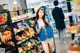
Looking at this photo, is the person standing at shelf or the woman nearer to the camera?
the woman

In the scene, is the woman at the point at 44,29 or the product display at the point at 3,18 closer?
the product display at the point at 3,18

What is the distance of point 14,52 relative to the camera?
18.2 feet

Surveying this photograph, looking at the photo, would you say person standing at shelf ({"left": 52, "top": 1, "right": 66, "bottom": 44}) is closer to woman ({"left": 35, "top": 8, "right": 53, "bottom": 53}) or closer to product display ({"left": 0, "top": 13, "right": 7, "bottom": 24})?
woman ({"left": 35, "top": 8, "right": 53, "bottom": 53})

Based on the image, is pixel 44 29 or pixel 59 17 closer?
pixel 44 29

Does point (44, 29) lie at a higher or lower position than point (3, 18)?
lower

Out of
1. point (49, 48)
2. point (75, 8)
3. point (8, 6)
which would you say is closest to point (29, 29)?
point (49, 48)

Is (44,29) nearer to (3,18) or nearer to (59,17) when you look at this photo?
(3,18)

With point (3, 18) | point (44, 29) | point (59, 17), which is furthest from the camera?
point (59, 17)

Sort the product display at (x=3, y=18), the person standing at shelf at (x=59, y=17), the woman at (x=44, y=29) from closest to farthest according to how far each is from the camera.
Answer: the product display at (x=3, y=18), the woman at (x=44, y=29), the person standing at shelf at (x=59, y=17)

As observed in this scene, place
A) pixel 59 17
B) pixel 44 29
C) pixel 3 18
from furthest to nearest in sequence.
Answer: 1. pixel 59 17
2. pixel 44 29
3. pixel 3 18

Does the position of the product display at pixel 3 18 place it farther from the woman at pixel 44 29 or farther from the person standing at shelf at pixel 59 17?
the person standing at shelf at pixel 59 17

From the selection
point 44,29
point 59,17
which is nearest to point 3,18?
point 44,29

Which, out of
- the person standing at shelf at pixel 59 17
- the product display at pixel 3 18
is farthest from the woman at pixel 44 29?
the person standing at shelf at pixel 59 17

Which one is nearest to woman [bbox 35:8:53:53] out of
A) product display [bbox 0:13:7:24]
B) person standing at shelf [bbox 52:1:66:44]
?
product display [bbox 0:13:7:24]
